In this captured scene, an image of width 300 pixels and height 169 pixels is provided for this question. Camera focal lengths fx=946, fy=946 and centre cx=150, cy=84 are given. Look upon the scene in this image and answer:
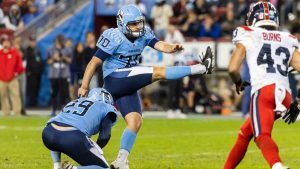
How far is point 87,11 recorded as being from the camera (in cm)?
2503

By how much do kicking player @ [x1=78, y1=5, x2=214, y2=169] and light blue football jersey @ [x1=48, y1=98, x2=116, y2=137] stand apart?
3.79 feet

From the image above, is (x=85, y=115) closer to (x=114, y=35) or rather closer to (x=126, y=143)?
(x=126, y=143)

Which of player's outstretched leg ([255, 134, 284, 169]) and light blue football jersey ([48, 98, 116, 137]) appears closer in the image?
player's outstretched leg ([255, 134, 284, 169])

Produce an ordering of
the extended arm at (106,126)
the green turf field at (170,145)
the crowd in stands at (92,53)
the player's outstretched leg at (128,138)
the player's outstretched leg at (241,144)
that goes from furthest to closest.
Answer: the crowd in stands at (92,53) → the green turf field at (170,145) → the player's outstretched leg at (128,138) → the player's outstretched leg at (241,144) → the extended arm at (106,126)

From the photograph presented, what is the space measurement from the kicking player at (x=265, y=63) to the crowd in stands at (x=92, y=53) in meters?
11.0

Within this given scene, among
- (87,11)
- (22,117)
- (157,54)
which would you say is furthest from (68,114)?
(87,11)

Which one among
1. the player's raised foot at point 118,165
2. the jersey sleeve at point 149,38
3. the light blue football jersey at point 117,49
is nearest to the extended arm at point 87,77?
the light blue football jersey at point 117,49

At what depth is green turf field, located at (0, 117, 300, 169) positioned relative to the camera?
11242mm

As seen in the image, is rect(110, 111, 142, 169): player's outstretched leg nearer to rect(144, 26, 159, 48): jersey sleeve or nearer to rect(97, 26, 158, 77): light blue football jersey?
rect(97, 26, 158, 77): light blue football jersey

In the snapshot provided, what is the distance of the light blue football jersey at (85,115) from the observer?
8.30 meters

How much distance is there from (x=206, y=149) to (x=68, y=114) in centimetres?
517

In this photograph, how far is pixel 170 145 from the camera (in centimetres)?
1388

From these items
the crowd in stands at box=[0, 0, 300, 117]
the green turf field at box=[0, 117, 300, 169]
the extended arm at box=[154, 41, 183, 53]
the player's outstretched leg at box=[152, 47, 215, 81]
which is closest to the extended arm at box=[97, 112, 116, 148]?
the player's outstretched leg at box=[152, 47, 215, 81]

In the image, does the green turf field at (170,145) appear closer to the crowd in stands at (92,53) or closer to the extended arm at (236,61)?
the crowd in stands at (92,53)
